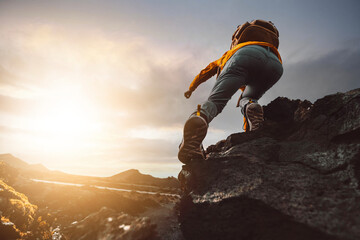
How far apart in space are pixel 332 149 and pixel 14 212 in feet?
11.2

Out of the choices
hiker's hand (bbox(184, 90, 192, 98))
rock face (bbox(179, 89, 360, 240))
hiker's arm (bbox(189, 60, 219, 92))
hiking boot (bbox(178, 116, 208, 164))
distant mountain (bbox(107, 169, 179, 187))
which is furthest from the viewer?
distant mountain (bbox(107, 169, 179, 187))

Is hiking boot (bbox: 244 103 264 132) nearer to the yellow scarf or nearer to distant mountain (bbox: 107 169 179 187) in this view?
the yellow scarf

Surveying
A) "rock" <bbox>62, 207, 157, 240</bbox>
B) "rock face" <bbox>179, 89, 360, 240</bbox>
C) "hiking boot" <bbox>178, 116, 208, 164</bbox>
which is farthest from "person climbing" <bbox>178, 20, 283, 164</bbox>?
"rock" <bbox>62, 207, 157, 240</bbox>

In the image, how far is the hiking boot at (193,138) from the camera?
2.14m

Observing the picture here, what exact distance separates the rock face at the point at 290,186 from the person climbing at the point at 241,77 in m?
0.37

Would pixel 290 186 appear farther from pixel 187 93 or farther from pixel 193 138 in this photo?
pixel 187 93

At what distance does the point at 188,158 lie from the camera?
2277mm

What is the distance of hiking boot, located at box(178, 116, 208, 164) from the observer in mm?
2139

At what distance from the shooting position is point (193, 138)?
7.18ft

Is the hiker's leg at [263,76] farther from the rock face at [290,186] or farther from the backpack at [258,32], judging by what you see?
the rock face at [290,186]

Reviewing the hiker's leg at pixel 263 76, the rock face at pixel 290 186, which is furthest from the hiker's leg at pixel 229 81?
the rock face at pixel 290 186

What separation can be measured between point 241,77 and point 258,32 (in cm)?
103

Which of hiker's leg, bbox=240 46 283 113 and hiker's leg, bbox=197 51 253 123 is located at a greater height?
hiker's leg, bbox=240 46 283 113

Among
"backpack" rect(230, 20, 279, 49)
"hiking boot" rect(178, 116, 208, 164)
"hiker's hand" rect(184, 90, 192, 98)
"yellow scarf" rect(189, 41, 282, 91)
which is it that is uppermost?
"backpack" rect(230, 20, 279, 49)
